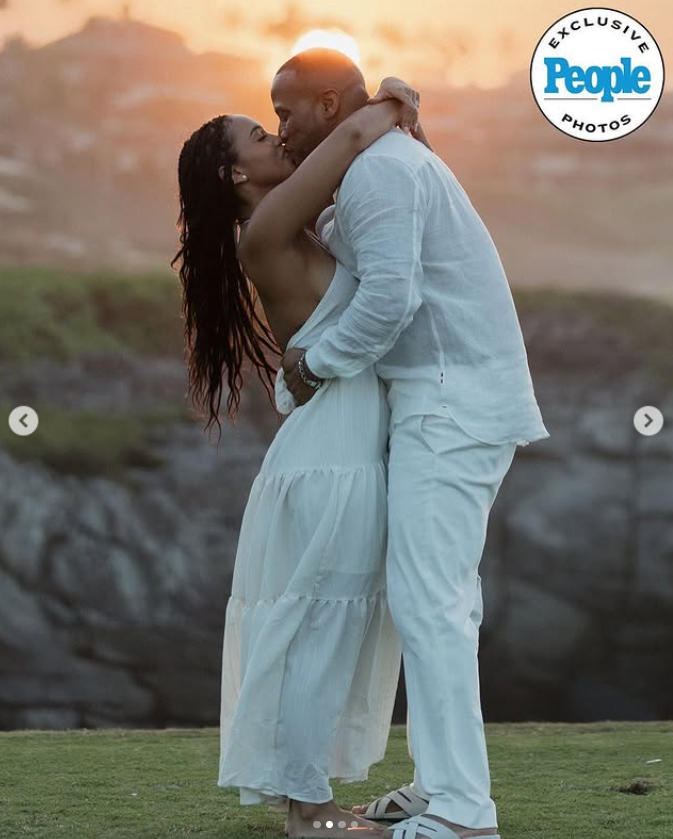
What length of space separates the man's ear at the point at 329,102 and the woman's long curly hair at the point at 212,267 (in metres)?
0.18

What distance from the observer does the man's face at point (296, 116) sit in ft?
8.25

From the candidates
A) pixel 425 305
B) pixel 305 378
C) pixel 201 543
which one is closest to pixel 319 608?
pixel 305 378

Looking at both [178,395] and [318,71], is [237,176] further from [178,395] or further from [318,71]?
[178,395]

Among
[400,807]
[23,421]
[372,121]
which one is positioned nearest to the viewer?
[372,121]

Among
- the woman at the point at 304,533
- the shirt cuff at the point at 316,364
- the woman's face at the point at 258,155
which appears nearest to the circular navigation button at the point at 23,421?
the woman at the point at 304,533

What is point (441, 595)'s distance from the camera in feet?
7.75

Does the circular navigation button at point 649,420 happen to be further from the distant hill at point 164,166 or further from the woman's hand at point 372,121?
the woman's hand at point 372,121

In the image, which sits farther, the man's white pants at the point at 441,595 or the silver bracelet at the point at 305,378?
the silver bracelet at the point at 305,378

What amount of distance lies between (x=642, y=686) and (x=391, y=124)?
16.0 feet

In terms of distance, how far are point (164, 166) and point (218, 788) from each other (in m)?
4.14

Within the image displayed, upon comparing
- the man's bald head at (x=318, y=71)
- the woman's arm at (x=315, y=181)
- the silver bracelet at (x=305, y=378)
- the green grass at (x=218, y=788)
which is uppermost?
the man's bald head at (x=318, y=71)

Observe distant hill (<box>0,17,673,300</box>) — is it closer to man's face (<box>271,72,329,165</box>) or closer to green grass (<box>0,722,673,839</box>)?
green grass (<box>0,722,673,839</box>)

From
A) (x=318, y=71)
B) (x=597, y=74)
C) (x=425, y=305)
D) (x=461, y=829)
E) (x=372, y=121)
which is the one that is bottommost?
(x=461, y=829)

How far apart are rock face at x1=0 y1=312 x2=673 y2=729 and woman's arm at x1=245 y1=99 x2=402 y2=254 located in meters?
4.09
